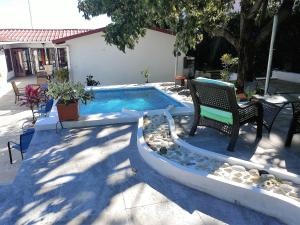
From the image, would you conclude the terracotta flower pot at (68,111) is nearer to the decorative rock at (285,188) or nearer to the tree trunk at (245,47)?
the decorative rock at (285,188)

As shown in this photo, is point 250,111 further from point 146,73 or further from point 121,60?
point 121,60

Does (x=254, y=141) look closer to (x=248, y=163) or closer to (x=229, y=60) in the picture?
(x=248, y=163)

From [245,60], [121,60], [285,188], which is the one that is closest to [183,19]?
[245,60]

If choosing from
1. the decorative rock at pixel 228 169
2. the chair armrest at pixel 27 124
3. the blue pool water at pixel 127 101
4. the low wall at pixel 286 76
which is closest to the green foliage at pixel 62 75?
the blue pool water at pixel 127 101

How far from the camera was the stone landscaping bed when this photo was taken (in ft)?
12.6

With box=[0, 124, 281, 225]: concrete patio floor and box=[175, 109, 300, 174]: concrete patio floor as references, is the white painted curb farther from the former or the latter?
box=[175, 109, 300, 174]: concrete patio floor

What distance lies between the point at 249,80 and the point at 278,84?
1.80 metres

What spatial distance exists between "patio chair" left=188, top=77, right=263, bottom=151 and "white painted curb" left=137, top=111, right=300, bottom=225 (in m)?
0.71

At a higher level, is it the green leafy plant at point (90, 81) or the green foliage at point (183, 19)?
the green foliage at point (183, 19)

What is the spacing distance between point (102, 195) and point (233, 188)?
76.7 inches

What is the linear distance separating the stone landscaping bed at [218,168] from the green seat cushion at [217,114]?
2.82ft

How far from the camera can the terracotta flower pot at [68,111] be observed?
7105mm

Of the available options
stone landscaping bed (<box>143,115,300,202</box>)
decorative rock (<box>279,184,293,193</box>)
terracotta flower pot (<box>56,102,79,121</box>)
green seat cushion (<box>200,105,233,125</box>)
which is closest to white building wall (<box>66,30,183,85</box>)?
terracotta flower pot (<box>56,102,79,121</box>)

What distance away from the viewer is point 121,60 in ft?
50.9
